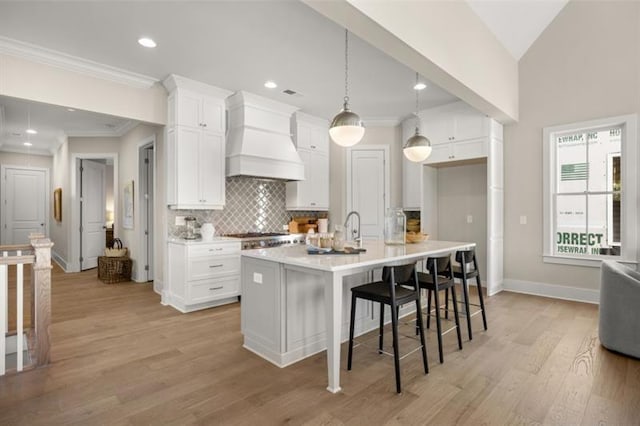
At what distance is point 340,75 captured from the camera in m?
4.26

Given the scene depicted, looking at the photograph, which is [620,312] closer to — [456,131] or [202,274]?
[456,131]

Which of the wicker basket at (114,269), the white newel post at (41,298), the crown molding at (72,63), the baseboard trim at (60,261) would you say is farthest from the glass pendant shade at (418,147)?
the baseboard trim at (60,261)

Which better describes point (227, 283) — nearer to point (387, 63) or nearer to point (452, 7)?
point (387, 63)

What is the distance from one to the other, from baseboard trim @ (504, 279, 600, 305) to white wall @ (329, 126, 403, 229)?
226 cm

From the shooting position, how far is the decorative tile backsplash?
16.1 ft

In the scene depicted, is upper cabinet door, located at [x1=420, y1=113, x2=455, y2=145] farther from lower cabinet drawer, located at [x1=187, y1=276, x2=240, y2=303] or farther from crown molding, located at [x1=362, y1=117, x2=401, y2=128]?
lower cabinet drawer, located at [x1=187, y1=276, x2=240, y2=303]

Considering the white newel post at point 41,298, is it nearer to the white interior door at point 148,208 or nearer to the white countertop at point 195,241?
the white countertop at point 195,241

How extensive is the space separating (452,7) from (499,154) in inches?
98.3

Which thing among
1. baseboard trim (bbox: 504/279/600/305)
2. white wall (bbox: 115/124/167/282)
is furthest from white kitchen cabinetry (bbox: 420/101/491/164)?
white wall (bbox: 115/124/167/282)

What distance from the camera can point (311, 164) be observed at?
19.8ft

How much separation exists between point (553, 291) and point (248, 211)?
459 cm

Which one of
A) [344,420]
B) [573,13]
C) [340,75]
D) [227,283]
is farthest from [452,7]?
[227,283]

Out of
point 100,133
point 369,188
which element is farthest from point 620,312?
point 100,133

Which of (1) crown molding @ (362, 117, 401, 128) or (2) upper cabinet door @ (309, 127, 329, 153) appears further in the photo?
(1) crown molding @ (362, 117, 401, 128)
